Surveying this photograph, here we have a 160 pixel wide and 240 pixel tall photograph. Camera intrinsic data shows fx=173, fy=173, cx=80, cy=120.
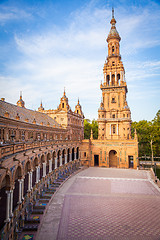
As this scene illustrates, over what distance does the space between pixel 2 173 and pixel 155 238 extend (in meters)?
13.4

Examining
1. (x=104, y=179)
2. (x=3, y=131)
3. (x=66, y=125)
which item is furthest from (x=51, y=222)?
(x=66, y=125)

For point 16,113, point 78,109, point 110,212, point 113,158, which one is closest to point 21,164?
point 110,212

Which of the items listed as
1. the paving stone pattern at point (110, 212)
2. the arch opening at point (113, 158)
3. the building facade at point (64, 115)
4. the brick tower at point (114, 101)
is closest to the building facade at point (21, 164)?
the building facade at point (64, 115)

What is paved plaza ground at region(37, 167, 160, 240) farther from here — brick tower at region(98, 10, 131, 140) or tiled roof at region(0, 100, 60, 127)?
brick tower at region(98, 10, 131, 140)

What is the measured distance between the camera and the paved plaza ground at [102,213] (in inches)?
596

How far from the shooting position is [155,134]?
5616 centimetres

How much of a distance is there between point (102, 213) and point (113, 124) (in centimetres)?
3665

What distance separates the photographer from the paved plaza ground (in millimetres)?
15148

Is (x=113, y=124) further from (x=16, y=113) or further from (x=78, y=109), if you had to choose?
(x=16, y=113)

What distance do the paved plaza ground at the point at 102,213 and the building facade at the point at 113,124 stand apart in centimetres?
1749

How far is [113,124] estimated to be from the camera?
53.6m

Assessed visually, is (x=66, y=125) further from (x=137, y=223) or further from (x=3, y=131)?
(x=137, y=223)

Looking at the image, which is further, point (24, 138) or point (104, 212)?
point (24, 138)

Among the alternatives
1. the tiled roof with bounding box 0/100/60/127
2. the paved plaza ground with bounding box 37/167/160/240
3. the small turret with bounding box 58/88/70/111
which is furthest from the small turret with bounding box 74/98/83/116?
the paved plaza ground with bounding box 37/167/160/240
